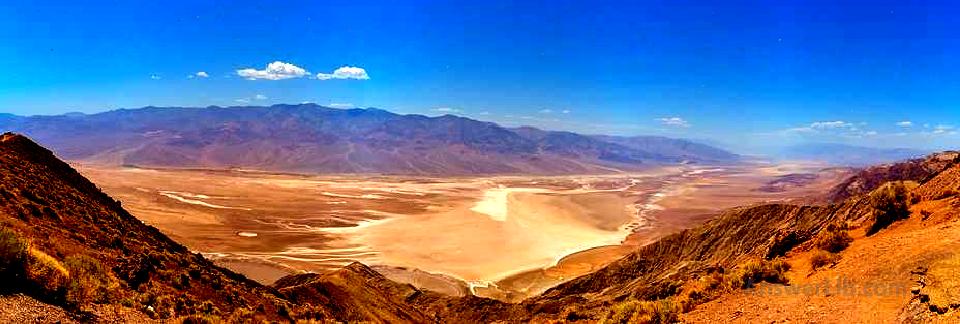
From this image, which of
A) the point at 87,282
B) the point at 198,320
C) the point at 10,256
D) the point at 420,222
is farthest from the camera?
the point at 420,222

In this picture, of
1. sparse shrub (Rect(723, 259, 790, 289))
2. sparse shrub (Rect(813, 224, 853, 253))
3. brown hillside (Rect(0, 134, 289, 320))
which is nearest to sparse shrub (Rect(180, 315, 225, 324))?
brown hillside (Rect(0, 134, 289, 320))

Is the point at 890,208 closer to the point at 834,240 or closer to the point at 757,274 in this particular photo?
the point at 834,240

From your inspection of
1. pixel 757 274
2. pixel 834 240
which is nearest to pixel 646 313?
pixel 757 274

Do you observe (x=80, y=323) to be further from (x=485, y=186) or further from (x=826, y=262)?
(x=485, y=186)

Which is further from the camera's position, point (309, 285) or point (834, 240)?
point (309, 285)

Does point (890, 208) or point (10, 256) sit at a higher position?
point (890, 208)

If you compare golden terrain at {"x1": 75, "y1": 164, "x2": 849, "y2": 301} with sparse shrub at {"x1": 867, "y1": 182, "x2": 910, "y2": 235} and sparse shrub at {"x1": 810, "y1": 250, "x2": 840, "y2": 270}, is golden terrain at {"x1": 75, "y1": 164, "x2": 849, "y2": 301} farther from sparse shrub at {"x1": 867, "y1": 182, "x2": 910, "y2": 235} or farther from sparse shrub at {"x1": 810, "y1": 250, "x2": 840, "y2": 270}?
sparse shrub at {"x1": 810, "y1": 250, "x2": 840, "y2": 270}

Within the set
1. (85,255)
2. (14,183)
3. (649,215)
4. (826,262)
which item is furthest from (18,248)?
(649,215)
